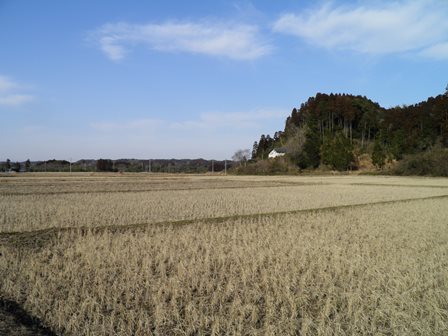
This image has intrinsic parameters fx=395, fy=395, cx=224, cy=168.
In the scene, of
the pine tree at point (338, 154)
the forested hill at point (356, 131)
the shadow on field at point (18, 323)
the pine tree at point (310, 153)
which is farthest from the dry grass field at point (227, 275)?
the pine tree at point (310, 153)

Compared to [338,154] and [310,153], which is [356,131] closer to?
[310,153]

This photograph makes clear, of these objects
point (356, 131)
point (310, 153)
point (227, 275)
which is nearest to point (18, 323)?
point (227, 275)

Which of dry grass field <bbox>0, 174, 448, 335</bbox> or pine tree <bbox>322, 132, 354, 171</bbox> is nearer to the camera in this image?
dry grass field <bbox>0, 174, 448, 335</bbox>

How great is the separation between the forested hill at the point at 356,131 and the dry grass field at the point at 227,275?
4902 centimetres

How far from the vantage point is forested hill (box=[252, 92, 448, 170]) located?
58.4 m

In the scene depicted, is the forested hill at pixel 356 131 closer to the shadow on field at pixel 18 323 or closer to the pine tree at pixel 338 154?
the pine tree at pixel 338 154

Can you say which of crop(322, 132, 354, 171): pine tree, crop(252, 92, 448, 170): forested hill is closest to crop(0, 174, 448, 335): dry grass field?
crop(322, 132, 354, 171): pine tree

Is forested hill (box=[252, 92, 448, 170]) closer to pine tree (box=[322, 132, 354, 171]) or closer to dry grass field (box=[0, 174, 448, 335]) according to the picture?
pine tree (box=[322, 132, 354, 171])

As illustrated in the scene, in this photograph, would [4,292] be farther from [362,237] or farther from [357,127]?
[357,127]

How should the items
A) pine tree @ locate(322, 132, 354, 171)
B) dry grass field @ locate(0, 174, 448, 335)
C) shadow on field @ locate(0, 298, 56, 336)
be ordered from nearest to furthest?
shadow on field @ locate(0, 298, 56, 336)
dry grass field @ locate(0, 174, 448, 335)
pine tree @ locate(322, 132, 354, 171)

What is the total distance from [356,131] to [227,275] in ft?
265

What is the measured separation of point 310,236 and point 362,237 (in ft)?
4.03

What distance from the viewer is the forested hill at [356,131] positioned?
5838cm

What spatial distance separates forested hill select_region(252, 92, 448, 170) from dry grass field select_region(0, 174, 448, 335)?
161ft
